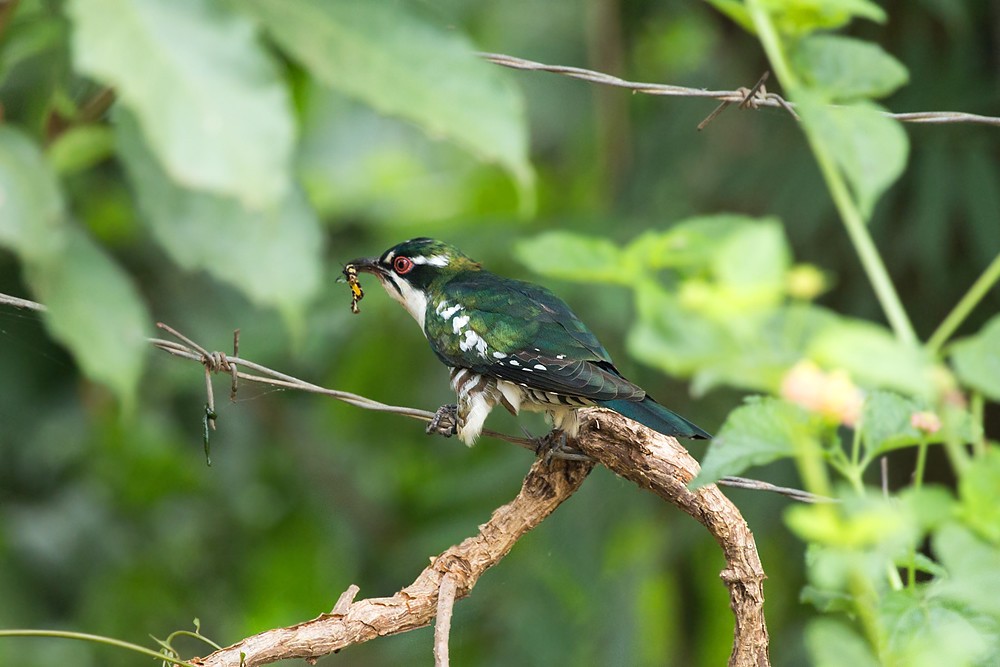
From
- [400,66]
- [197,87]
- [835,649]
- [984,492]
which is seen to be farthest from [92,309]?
[984,492]

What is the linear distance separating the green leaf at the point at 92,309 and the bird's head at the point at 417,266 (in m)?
1.44

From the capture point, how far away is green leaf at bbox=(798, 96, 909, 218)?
1.24 meters

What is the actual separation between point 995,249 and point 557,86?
2479mm

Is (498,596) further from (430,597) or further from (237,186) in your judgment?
(237,186)

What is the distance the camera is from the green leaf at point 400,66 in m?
0.96

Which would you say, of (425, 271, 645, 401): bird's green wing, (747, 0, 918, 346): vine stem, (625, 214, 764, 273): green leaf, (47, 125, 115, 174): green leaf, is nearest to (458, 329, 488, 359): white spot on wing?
(425, 271, 645, 401): bird's green wing

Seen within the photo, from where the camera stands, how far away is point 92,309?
946mm

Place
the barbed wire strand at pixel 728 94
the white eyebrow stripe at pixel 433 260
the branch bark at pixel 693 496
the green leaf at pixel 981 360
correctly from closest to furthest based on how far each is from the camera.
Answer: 1. the green leaf at pixel 981 360
2. the branch bark at pixel 693 496
3. the barbed wire strand at pixel 728 94
4. the white eyebrow stripe at pixel 433 260

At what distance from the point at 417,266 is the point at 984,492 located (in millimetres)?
1519

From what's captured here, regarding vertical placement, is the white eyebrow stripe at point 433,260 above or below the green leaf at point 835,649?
above

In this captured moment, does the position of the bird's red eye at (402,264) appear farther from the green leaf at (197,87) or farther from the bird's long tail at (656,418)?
the green leaf at (197,87)

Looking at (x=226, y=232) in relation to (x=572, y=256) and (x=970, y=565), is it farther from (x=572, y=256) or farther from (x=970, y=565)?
(x=572, y=256)

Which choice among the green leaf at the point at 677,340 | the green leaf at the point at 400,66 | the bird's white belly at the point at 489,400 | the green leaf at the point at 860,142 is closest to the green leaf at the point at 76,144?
the green leaf at the point at 400,66

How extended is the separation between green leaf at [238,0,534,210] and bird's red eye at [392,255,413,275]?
1421 mm
